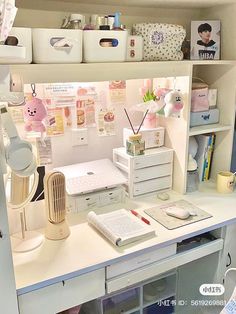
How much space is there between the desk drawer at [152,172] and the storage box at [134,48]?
588 millimetres

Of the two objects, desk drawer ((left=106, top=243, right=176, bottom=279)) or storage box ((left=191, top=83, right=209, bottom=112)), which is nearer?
desk drawer ((left=106, top=243, right=176, bottom=279))

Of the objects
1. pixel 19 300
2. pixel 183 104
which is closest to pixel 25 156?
pixel 19 300

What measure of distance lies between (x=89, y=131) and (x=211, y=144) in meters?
0.74

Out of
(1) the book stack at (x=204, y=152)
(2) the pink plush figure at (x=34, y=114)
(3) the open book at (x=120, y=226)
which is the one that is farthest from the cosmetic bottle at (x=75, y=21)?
(1) the book stack at (x=204, y=152)

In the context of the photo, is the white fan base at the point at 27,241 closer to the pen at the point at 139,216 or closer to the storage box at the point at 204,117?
the pen at the point at 139,216

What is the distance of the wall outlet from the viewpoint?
178 cm

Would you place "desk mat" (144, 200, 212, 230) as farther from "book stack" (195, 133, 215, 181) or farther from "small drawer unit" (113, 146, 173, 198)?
"book stack" (195, 133, 215, 181)

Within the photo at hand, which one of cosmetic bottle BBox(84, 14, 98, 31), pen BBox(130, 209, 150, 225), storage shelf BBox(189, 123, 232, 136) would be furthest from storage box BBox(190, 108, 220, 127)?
cosmetic bottle BBox(84, 14, 98, 31)

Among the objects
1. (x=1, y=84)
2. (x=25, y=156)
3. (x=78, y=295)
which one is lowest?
(x=78, y=295)

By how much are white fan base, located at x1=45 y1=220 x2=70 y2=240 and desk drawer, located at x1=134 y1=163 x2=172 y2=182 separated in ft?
1.67

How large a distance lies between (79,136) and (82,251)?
67 centimetres

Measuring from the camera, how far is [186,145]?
1767 millimetres

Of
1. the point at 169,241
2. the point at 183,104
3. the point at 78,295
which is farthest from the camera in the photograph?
the point at 183,104

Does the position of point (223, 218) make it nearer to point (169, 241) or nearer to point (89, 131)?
point (169, 241)
